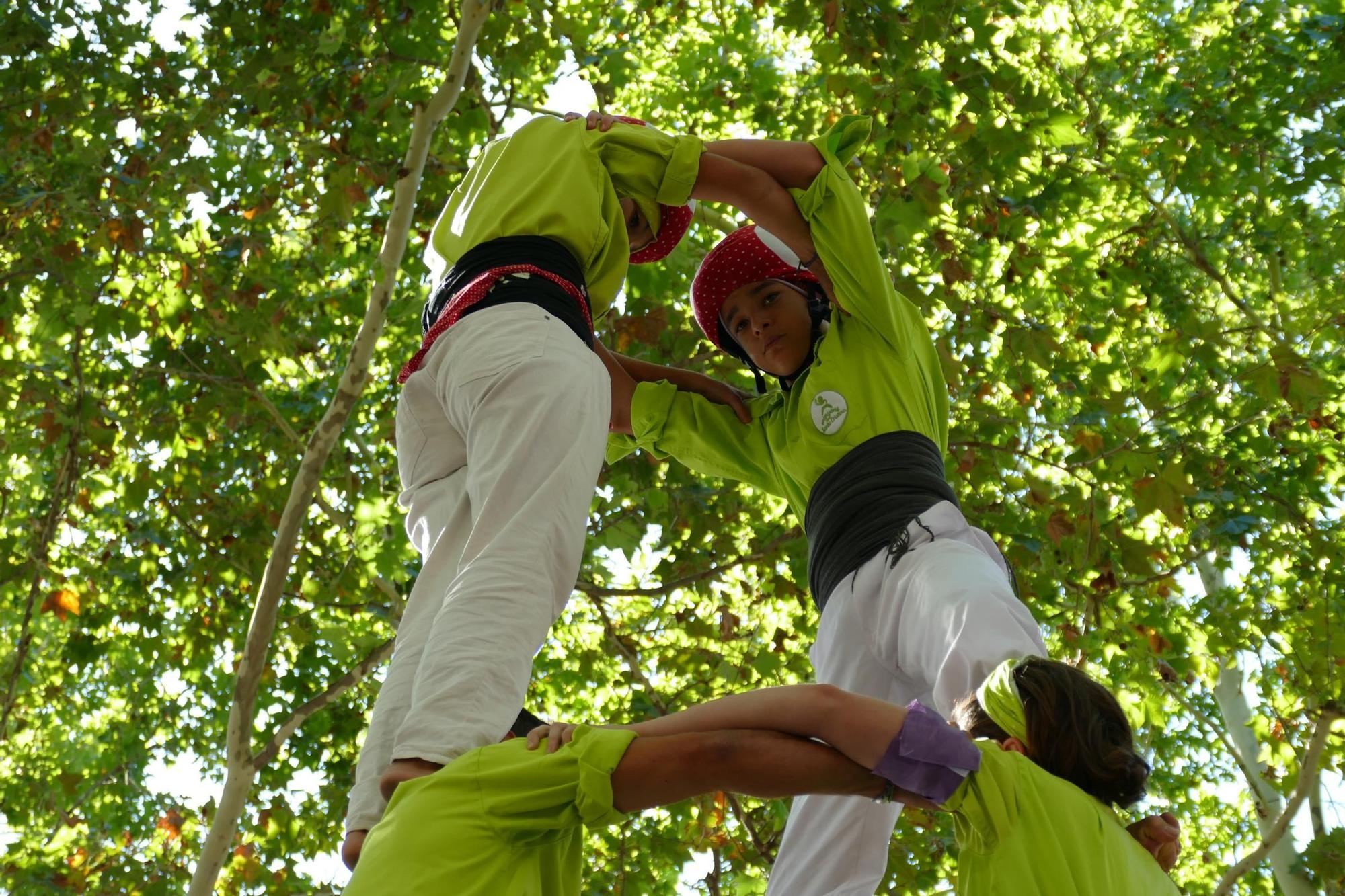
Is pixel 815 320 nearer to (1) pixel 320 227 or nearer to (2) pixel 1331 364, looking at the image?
(1) pixel 320 227

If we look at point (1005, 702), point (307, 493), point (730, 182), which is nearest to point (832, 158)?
point (730, 182)

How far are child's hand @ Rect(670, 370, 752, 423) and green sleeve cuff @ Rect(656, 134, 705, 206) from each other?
77cm

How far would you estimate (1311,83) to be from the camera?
886 centimetres

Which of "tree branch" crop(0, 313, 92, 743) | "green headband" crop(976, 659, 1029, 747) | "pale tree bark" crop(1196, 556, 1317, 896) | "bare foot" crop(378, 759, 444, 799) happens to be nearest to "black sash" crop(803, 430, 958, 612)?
"green headband" crop(976, 659, 1029, 747)

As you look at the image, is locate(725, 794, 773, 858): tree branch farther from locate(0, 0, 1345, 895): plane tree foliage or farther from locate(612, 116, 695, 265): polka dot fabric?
locate(612, 116, 695, 265): polka dot fabric

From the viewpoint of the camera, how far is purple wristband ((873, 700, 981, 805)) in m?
1.85

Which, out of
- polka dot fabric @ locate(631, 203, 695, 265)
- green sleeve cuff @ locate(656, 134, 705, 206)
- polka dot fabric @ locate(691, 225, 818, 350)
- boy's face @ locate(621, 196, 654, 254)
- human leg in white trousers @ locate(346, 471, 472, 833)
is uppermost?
polka dot fabric @ locate(691, 225, 818, 350)

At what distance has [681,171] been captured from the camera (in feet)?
9.29

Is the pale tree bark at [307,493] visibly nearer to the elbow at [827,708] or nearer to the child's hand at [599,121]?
the child's hand at [599,121]

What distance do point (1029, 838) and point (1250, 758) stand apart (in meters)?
8.70

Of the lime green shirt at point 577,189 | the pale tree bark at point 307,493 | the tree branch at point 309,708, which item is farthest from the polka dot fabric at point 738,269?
the tree branch at point 309,708

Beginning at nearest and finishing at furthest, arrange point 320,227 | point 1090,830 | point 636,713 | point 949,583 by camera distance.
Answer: point 1090,830
point 949,583
point 636,713
point 320,227

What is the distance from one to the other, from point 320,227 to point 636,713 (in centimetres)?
287

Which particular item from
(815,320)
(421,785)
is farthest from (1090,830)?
(815,320)
